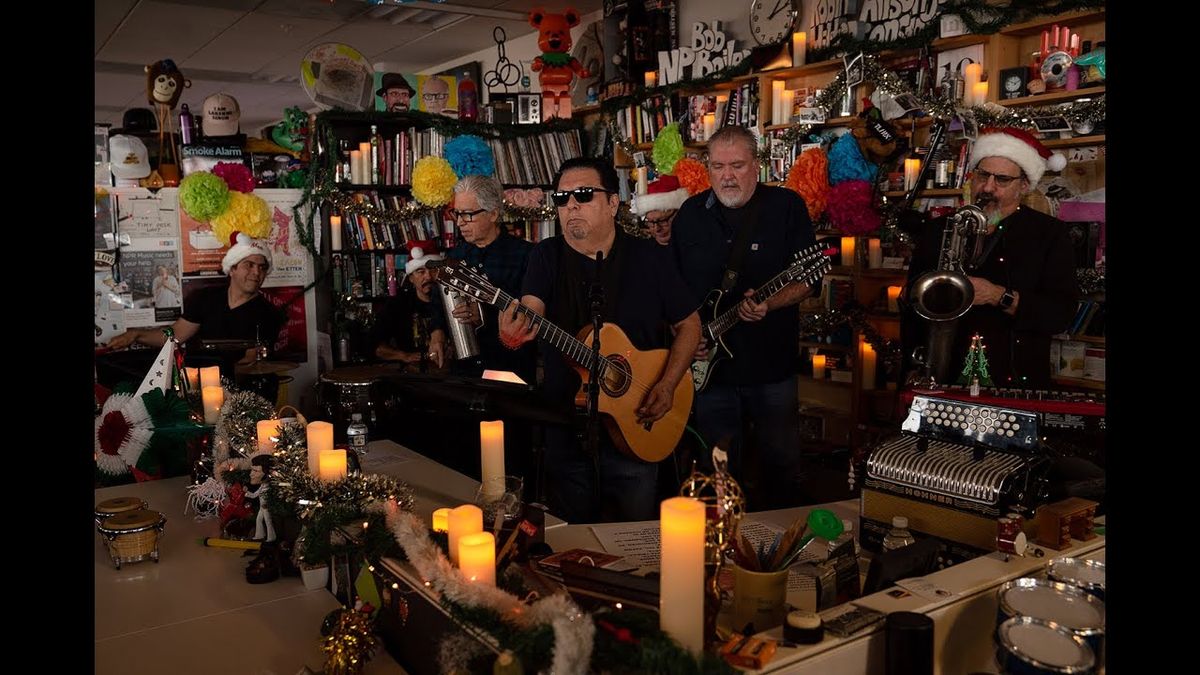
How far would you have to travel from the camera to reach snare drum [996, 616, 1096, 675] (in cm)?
121

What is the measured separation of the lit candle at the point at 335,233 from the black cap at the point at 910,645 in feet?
19.1

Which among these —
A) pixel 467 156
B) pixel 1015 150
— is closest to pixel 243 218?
pixel 467 156

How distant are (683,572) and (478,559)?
43cm

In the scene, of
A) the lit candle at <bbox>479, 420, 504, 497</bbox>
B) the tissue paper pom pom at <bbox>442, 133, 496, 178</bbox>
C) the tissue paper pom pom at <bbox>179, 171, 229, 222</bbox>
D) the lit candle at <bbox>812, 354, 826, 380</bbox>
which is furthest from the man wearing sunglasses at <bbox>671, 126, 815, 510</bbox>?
the tissue paper pom pom at <bbox>179, 171, 229, 222</bbox>

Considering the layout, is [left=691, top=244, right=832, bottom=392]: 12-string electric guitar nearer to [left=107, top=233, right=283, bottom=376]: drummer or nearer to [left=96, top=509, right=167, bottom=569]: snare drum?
[left=96, top=509, right=167, bottom=569]: snare drum

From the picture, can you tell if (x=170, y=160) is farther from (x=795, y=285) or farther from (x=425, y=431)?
(x=795, y=285)

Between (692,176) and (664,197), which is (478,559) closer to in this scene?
(664,197)

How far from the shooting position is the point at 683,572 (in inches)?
46.6

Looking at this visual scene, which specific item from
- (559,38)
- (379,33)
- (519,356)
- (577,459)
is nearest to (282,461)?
(577,459)

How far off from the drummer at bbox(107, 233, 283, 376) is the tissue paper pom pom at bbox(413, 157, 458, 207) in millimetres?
1236

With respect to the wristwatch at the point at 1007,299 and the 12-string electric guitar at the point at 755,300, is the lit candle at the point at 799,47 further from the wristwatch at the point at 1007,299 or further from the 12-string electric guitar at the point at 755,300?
the wristwatch at the point at 1007,299

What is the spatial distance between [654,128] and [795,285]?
3.59 meters

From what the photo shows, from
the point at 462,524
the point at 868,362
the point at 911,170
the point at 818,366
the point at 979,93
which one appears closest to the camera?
the point at 462,524

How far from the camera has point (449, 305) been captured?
13.0ft
